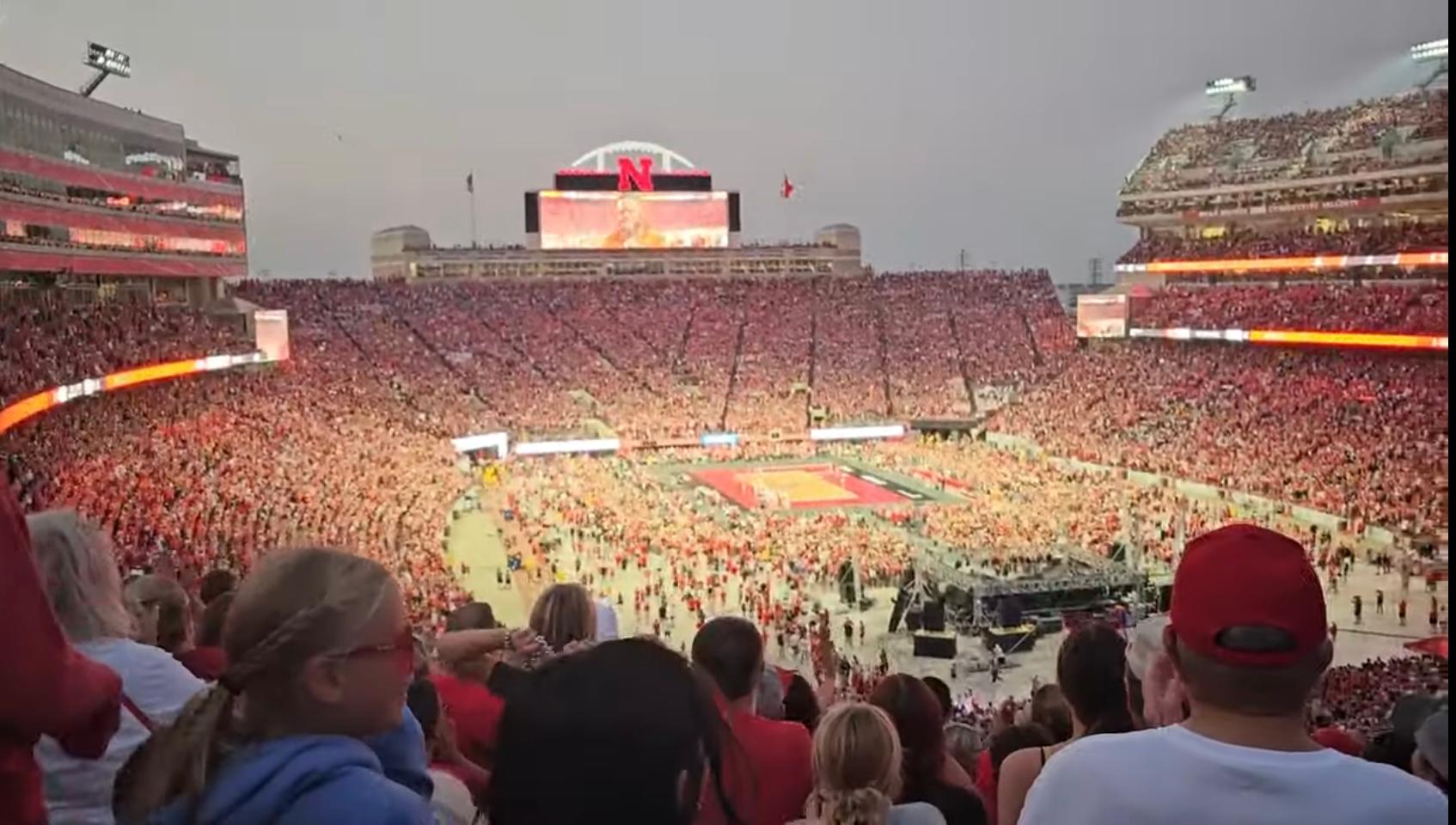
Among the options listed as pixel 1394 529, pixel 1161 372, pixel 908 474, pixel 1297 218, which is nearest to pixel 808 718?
pixel 1394 529

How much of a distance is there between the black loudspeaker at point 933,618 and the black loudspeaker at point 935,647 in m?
Answer: 1.03

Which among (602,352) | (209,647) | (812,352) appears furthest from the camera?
(812,352)

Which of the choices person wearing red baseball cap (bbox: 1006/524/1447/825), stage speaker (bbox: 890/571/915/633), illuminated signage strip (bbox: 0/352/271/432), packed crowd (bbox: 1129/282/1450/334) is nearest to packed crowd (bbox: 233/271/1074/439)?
packed crowd (bbox: 1129/282/1450/334)

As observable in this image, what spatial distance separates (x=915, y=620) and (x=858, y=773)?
19.1m

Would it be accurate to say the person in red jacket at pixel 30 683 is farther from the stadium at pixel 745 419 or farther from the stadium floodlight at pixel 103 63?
the stadium floodlight at pixel 103 63

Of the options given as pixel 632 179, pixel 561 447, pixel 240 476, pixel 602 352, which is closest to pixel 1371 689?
pixel 240 476

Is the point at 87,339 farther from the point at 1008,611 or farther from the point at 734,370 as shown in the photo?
the point at 734,370

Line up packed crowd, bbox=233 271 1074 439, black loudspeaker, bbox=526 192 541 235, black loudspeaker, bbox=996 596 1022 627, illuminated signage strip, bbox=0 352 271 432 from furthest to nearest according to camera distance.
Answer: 1. black loudspeaker, bbox=526 192 541 235
2. packed crowd, bbox=233 271 1074 439
3. illuminated signage strip, bbox=0 352 271 432
4. black loudspeaker, bbox=996 596 1022 627

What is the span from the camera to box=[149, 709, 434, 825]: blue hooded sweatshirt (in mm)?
1987

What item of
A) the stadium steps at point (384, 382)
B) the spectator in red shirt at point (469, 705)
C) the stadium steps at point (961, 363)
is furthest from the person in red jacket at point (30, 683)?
the stadium steps at point (961, 363)

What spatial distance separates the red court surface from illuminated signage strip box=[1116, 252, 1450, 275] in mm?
21793

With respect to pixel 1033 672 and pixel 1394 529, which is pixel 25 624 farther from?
pixel 1394 529

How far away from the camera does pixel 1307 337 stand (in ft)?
149

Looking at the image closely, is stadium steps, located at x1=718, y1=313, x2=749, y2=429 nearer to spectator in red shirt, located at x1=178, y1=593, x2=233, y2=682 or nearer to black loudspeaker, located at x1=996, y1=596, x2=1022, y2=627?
black loudspeaker, located at x1=996, y1=596, x2=1022, y2=627
